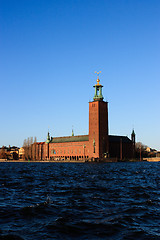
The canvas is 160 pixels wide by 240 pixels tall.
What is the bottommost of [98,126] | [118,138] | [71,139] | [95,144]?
[95,144]

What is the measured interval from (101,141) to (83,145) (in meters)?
11.6

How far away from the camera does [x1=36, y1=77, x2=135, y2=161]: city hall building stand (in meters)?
123

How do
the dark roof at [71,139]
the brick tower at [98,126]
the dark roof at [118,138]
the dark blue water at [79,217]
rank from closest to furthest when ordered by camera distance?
the dark blue water at [79,217], the brick tower at [98,126], the dark roof at [71,139], the dark roof at [118,138]

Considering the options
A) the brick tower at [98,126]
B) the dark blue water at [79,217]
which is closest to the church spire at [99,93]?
the brick tower at [98,126]

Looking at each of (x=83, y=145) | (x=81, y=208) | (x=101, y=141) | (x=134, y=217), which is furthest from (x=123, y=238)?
(x=83, y=145)

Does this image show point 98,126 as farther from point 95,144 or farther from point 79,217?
point 79,217

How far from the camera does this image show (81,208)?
526 inches

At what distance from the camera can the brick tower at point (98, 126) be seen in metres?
123

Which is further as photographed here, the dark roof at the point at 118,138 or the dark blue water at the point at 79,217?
the dark roof at the point at 118,138

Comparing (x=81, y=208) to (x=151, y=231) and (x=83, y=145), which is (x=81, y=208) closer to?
(x=151, y=231)

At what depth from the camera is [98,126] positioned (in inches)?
4867

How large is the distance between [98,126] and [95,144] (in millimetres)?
7866

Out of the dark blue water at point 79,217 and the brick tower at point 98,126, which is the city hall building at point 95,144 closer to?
the brick tower at point 98,126

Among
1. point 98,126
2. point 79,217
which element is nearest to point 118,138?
point 98,126
